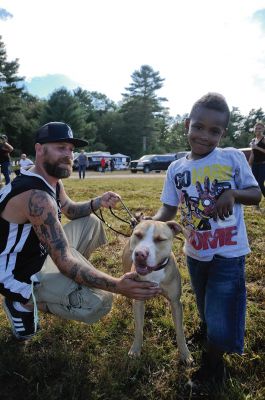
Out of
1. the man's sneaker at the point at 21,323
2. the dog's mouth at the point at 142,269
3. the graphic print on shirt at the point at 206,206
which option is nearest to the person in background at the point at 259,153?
the graphic print on shirt at the point at 206,206

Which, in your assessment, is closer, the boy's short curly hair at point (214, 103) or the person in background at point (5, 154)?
the boy's short curly hair at point (214, 103)

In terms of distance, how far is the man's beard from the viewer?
3.17m

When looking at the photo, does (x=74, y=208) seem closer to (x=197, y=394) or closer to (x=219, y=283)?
(x=219, y=283)

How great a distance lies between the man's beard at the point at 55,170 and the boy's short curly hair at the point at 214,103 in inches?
49.9

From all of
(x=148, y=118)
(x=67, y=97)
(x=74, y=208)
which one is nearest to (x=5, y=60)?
(x=67, y=97)

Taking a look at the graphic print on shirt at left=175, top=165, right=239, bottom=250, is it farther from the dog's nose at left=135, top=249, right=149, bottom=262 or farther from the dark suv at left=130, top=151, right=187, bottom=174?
the dark suv at left=130, top=151, right=187, bottom=174

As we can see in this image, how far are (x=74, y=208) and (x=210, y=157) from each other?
1884mm

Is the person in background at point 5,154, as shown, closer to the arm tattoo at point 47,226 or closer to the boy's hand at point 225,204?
the arm tattoo at point 47,226

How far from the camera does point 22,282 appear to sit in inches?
120

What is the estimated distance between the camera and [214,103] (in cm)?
276

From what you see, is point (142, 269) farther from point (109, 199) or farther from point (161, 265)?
point (109, 199)

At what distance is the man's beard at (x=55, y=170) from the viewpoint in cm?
317

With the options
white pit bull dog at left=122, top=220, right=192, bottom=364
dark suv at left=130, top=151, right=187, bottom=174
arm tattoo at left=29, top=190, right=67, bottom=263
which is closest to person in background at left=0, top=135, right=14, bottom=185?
arm tattoo at left=29, top=190, right=67, bottom=263

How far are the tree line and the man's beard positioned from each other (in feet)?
156
